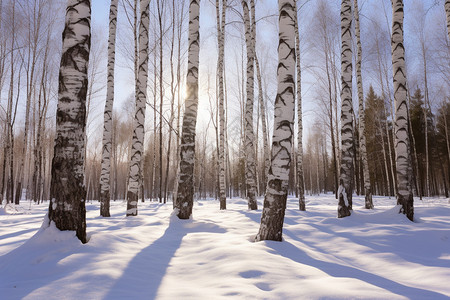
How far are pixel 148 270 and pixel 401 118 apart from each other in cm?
655

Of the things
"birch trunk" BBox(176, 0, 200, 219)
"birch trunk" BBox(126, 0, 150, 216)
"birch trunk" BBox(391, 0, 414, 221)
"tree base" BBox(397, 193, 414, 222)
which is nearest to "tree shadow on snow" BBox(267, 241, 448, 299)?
"birch trunk" BBox(176, 0, 200, 219)

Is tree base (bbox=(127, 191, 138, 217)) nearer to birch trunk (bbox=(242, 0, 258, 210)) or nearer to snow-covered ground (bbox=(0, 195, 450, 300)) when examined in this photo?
snow-covered ground (bbox=(0, 195, 450, 300))

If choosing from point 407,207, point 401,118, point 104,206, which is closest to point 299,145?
point 401,118

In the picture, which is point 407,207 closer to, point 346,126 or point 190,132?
point 346,126

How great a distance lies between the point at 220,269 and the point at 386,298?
1.34 m

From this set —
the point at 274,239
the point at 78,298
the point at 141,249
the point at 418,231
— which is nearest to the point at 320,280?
the point at 274,239

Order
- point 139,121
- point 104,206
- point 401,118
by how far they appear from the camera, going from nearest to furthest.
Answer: point 401,118 < point 139,121 < point 104,206

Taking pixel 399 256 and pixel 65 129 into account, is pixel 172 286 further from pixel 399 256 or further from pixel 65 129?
pixel 399 256

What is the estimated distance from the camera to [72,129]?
302 centimetres

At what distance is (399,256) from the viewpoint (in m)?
3.31

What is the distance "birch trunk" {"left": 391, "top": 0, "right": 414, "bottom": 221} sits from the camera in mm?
5742

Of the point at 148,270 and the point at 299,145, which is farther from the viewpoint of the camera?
the point at 299,145

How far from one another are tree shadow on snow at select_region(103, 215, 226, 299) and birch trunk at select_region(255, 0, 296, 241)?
1.35 metres

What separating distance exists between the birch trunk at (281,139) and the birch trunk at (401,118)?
3.81 metres
